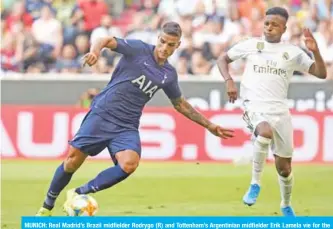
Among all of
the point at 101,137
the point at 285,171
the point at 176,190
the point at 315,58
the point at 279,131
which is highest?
the point at 315,58

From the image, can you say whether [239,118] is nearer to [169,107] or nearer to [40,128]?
[169,107]

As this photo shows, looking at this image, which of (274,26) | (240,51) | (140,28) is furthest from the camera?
(140,28)

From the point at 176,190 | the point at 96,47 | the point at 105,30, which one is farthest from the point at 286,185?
the point at 105,30

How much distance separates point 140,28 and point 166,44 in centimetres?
1149

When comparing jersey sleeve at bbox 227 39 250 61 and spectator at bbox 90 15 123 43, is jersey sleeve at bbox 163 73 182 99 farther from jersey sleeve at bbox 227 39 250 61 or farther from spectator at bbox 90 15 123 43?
spectator at bbox 90 15 123 43

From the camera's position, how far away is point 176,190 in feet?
50.5

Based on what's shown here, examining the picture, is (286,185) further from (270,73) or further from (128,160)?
(128,160)

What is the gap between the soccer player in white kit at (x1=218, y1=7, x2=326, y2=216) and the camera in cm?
1214

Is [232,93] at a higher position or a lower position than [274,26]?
lower

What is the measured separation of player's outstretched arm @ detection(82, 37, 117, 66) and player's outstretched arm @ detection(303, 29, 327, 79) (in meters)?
2.03

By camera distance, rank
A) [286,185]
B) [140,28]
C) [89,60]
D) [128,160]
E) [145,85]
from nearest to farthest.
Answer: [89,60] → [128,160] → [145,85] → [286,185] → [140,28]

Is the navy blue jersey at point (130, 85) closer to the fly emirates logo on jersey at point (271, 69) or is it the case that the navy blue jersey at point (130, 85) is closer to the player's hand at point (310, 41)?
the fly emirates logo on jersey at point (271, 69)

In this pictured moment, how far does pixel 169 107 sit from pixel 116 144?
843cm
